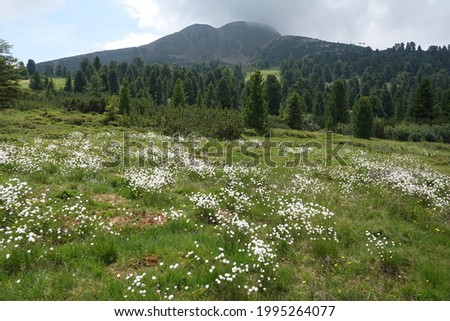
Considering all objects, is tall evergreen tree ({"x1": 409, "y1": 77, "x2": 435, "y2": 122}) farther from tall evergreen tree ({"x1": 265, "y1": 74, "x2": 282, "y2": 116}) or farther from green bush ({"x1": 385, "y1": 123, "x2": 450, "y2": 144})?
tall evergreen tree ({"x1": 265, "y1": 74, "x2": 282, "y2": 116})

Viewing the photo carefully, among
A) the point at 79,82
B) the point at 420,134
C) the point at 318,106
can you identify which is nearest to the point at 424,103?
the point at 420,134

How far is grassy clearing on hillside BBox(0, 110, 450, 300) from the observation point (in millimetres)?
6074

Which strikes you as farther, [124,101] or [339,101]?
[339,101]

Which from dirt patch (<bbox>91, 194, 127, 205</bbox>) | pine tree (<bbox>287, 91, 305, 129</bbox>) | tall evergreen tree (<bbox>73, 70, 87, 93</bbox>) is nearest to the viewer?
dirt patch (<bbox>91, 194, 127, 205</bbox>)

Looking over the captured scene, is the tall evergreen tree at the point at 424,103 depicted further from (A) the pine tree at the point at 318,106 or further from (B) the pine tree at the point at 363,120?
(B) the pine tree at the point at 363,120

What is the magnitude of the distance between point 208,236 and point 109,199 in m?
4.56

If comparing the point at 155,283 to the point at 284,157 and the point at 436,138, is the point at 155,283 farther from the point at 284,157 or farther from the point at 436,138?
the point at 436,138

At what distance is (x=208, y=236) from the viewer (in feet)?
26.2

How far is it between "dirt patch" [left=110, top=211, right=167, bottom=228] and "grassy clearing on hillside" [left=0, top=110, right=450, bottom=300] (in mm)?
62

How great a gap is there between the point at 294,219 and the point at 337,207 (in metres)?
2.94

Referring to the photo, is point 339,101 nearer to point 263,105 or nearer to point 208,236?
point 263,105

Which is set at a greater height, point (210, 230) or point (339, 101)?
point (339, 101)

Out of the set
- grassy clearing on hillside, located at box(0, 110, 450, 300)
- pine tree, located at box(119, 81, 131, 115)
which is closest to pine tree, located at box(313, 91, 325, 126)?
pine tree, located at box(119, 81, 131, 115)
